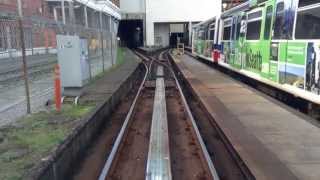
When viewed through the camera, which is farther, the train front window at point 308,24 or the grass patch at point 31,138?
the train front window at point 308,24

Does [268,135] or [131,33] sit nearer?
[268,135]

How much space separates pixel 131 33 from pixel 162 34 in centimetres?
852

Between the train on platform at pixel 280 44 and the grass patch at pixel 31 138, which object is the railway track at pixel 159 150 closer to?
the grass patch at pixel 31 138

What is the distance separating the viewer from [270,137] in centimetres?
900

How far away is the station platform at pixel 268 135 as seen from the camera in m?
6.92

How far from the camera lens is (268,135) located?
9.19 meters

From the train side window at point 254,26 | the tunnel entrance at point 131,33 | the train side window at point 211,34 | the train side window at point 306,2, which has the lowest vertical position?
the tunnel entrance at point 131,33

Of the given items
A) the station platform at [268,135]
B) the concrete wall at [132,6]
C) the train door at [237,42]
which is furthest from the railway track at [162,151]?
the concrete wall at [132,6]

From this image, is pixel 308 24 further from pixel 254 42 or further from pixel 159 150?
pixel 254 42

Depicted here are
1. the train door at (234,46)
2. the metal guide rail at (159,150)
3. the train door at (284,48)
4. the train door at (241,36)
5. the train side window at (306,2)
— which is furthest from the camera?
the train door at (234,46)

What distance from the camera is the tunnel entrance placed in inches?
3455

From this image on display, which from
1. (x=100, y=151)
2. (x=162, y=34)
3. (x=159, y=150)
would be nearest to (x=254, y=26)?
(x=100, y=151)

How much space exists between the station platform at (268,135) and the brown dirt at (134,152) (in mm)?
1548

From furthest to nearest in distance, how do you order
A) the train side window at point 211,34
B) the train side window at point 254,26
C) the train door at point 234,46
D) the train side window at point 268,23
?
the train side window at point 211,34 < the train door at point 234,46 < the train side window at point 254,26 < the train side window at point 268,23
